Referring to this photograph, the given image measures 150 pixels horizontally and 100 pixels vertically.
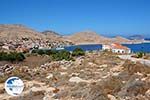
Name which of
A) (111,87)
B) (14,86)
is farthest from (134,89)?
(14,86)

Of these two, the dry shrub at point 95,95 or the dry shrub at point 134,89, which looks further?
the dry shrub at point 134,89

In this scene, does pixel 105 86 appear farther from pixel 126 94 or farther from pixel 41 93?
pixel 41 93

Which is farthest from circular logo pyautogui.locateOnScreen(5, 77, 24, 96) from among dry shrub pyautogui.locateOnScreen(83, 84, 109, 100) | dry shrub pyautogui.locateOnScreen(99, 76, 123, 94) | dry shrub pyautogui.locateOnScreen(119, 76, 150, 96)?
dry shrub pyautogui.locateOnScreen(119, 76, 150, 96)

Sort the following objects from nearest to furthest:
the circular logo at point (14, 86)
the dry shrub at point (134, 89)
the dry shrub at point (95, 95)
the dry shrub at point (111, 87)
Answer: the circular logo at point (14, 86)
the dry shrub at point (95, 95)
the dry shrub at point (134, 89)
the dry shrub at point (111, 87)

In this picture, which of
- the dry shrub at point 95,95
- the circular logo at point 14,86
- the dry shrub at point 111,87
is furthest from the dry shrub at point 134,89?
the circular logo at point 14,86

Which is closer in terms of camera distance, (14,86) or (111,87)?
(14,86)

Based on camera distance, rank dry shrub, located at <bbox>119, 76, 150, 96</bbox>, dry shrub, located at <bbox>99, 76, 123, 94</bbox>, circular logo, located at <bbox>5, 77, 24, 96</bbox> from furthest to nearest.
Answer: dry shrub, located at <bbox>99, 76, 123, 94</bbox> < dry shrub, located at <bbox>119, 76, 150, 96</bbox> < circular logo, located at <bbox>5, 77, 24, 96</bbox>

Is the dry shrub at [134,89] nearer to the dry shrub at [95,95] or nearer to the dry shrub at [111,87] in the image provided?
the dry shrub at [111,87]

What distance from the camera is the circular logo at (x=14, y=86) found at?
37.2ft

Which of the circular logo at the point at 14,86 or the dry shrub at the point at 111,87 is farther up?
the circular logo at the point at 14,86

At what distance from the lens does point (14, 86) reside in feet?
37.8

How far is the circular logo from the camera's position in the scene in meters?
11.3

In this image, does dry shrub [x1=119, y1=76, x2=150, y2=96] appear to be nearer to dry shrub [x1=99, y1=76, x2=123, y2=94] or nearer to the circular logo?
dry shrub [x1=99, y1=76, x2=123, y2=94]

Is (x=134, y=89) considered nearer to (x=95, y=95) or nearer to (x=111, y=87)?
(x=111, y=87)
